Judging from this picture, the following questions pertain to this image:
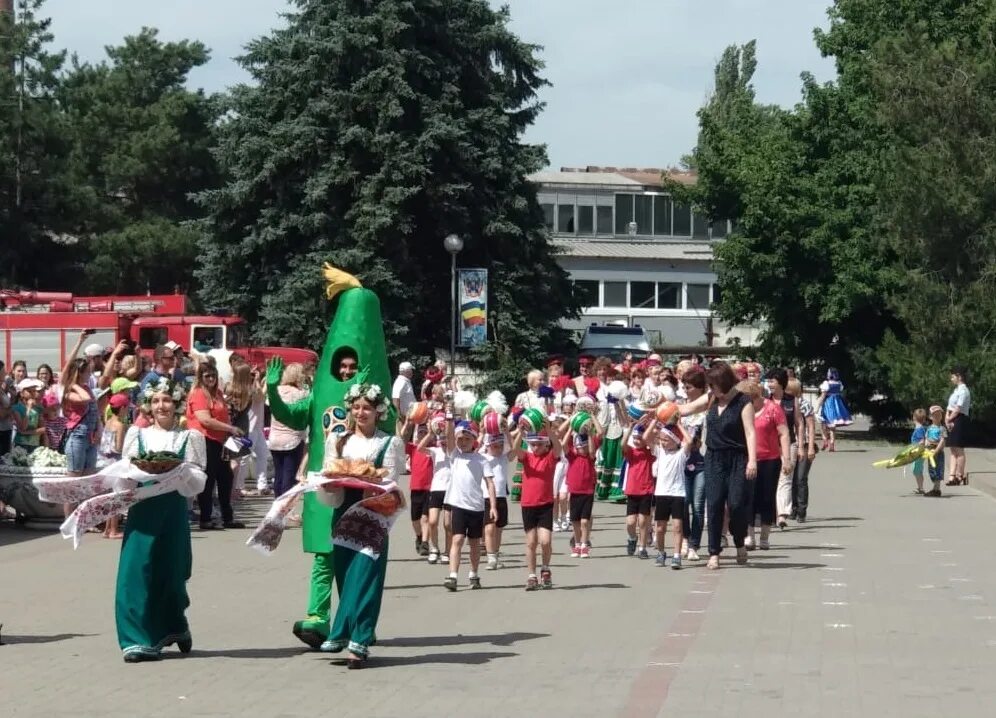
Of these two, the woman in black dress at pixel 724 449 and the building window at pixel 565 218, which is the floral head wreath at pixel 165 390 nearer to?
the woman in black dress at pixel 724 449

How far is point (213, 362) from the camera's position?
59.3 feet

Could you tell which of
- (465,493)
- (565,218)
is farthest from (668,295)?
(465,493)

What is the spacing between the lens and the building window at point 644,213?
81.9 m

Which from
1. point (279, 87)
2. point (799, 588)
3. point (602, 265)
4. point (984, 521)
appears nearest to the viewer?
point (799, 588)

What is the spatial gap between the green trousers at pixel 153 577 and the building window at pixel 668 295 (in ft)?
234

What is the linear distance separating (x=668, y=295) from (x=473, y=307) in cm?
4145

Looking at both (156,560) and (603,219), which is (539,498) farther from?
(603,219)

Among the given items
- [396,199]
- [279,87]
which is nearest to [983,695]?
[396,199]

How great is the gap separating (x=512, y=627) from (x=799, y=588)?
3.16m

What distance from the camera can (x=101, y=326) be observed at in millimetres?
37656

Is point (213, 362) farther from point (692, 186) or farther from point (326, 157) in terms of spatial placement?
point (692, 186)

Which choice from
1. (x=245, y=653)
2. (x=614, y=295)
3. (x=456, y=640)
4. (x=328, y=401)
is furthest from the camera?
(x=614, y=295)

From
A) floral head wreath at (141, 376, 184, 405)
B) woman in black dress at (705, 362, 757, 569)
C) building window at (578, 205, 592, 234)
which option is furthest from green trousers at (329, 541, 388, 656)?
building window at (578, 205, 592, 234)

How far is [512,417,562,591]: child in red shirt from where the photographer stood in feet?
45.8
